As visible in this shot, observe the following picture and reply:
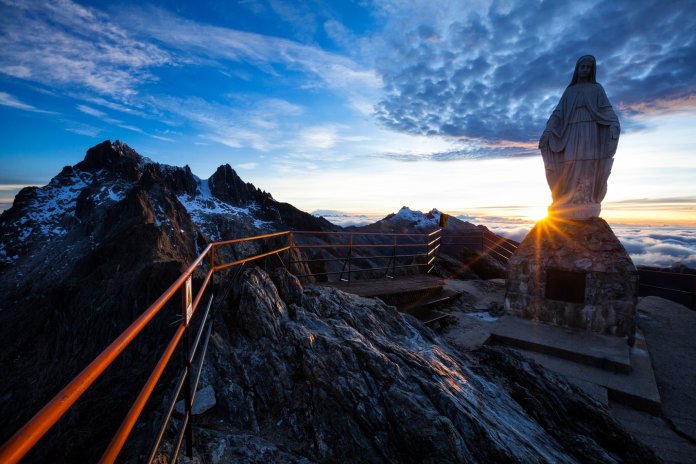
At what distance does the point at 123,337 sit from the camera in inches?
48.5

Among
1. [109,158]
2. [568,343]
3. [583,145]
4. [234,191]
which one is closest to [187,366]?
[568,343]

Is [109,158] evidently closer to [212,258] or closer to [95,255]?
[95,255]

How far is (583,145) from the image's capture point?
291 inches

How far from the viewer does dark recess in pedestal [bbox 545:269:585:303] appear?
7.06 metres

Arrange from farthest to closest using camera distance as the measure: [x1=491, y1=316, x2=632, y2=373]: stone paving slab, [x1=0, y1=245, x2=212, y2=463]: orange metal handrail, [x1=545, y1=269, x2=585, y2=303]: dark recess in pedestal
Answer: [x1=545, y1=269, x2=585, y2=303]: dark recess in pedestal, [x1=491, y1=316, x2=632, y2=373]: stone paving slab, [x1=0, y1=245, x2=212, y2=463]: orange metal handrail

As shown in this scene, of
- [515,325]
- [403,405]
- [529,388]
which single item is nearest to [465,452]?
[403,405]

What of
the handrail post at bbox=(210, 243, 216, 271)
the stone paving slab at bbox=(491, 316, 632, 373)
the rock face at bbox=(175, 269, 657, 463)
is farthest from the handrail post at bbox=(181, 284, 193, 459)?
the stone paving slab at bbox=(491, 316, 632, 373)

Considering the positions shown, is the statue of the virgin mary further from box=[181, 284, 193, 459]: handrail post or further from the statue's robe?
box=[181, 284, 193, 459]: handrail post

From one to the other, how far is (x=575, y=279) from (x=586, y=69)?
460cm

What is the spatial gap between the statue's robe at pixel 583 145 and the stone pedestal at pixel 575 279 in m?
0.48

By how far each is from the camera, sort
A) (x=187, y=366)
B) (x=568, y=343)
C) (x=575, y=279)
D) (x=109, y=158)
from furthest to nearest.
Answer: (x=109, y=158), (x=575, y=279), (x=568, y=343), (x=187, y=366)

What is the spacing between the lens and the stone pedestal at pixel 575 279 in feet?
21.7

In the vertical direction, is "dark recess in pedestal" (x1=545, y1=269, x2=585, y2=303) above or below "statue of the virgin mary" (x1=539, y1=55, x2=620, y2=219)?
below

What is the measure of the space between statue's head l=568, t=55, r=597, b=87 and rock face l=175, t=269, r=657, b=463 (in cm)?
655
